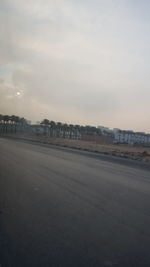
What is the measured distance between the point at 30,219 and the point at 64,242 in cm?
148

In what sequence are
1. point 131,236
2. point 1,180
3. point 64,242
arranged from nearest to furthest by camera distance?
1. point 64,242
2. point 131,236
3. point 1,180

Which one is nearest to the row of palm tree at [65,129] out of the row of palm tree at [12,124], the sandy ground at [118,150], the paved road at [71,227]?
the row of palm tree at [12,124]

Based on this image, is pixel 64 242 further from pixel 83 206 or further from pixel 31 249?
pixel 83 206

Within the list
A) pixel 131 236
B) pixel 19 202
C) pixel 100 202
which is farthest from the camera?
pixel 100 202

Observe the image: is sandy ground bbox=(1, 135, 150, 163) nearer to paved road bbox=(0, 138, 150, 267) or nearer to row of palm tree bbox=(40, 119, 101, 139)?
paved road bbox=(0, 138, 150, 267)

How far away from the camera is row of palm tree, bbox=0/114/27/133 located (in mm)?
139275

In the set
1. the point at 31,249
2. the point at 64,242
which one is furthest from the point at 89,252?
the point at 31,249

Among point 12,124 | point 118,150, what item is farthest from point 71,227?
point 12,124

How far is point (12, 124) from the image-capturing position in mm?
146375

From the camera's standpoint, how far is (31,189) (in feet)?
33.3

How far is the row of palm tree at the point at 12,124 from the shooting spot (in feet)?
457

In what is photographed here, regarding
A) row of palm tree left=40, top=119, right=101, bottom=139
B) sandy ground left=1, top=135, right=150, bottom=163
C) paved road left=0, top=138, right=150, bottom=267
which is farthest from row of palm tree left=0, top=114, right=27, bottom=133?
paved road left=0, top=138, right=150, bottom=267

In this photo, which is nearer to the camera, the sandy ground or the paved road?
the paved road

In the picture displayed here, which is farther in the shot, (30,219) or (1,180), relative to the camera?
(1,180)
